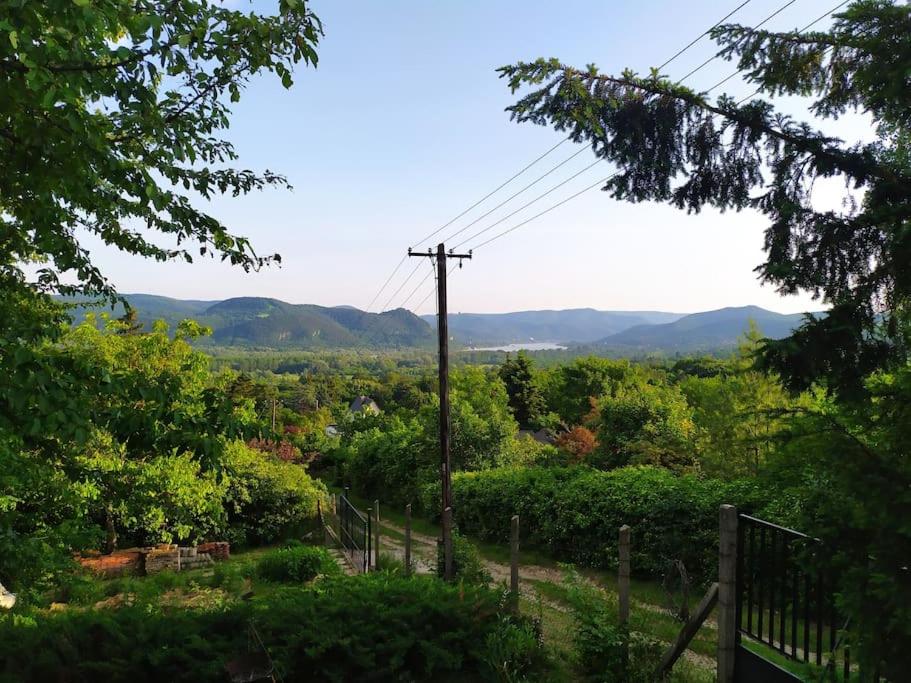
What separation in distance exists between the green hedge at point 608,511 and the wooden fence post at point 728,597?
6664mm

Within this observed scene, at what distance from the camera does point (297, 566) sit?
11.5 metres

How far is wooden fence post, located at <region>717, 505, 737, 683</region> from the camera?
13.9 ft

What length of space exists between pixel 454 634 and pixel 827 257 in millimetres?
4749

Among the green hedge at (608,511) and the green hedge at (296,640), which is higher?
the green hedge at (296,640)

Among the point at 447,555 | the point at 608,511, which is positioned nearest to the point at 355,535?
the point at 447,555

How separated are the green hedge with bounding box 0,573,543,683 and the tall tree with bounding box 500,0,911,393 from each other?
3661 mm

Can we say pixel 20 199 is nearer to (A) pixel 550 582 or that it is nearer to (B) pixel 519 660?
(B) pixel 519 660

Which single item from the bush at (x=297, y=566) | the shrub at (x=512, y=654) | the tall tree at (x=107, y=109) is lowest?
the bush at (x=297, y=566)

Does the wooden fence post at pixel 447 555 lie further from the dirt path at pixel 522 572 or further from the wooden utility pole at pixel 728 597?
the wooden utility pole at pixel 728 597

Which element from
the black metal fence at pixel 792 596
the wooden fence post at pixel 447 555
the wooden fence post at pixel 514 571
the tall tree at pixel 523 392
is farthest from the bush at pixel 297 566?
the tall tree at pixel 523 392

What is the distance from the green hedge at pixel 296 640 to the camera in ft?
15.1

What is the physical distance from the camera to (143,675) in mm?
4676

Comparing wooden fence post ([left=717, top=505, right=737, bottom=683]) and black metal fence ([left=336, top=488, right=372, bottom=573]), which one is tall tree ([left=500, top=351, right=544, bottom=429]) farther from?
wooden fence post ([left=717, top=505, right=737, bottom=683])

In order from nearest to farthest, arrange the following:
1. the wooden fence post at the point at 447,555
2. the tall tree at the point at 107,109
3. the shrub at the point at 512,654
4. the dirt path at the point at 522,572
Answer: the tall tree at the point at 107,109, the shrub at the point at 512,654, the dirt path at the point at 522,572, the wooden fence post at the point at 447,555
